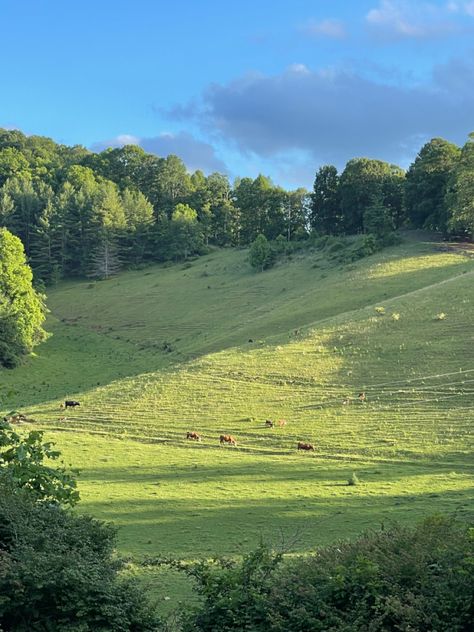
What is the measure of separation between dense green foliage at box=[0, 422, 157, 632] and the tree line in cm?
6194

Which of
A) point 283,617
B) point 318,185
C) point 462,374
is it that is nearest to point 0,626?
point 283,617

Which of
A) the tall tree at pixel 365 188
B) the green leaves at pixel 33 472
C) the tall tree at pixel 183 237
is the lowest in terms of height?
the green leaves at pixel 33 472

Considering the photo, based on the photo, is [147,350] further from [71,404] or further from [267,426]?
[267,426]

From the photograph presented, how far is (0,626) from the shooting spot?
777 centimetres

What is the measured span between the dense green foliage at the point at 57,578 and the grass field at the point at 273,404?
3009 mm

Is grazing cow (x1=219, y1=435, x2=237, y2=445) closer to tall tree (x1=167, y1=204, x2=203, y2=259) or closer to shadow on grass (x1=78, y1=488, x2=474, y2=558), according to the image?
shadow on grass (x1=78, y1=488, x2=474, y2=558)

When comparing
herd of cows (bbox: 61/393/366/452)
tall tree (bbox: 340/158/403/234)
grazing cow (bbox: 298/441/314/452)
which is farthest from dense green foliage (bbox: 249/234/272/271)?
grazing cow (bbox: 298/441/314/452)

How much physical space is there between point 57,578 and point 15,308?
173 ft

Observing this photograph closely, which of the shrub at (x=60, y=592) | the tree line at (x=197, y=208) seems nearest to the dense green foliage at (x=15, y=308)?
the tree line at (x=197, y=208)

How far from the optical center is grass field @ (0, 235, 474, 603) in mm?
18312

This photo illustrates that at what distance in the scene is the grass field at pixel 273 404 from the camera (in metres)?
18.3

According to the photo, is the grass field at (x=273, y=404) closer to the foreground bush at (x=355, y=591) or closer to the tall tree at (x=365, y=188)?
the foreground bush at (x=355, y=591)

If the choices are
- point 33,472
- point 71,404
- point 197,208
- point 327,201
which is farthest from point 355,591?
point 197,208

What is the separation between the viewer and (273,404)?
3338 cm
